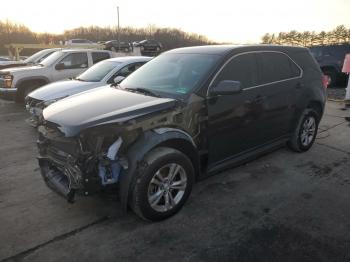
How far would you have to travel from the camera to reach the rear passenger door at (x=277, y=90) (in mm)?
4441

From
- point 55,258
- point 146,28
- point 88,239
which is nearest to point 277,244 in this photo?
point 88,239

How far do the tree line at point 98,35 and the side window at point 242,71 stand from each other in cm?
4212

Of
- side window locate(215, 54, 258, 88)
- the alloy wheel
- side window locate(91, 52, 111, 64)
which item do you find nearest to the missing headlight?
the alloy wheel

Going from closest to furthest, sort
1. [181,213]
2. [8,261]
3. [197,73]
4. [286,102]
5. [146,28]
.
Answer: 1. [8,261]
2. [181,213]
3. [197,73]
4. [286,102]
5. [146,28]

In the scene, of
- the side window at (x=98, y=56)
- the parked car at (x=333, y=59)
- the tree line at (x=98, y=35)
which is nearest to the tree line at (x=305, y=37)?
the tree line at (x=98, y=35)

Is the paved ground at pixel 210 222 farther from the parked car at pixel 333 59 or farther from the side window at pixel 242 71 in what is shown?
the parked car at pixel 333 59

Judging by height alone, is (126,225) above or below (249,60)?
below

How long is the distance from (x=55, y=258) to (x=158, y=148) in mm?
1408

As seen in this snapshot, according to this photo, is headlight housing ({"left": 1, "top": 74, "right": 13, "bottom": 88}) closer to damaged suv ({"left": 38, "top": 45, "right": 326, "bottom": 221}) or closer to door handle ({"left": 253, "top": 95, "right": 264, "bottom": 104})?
damaged suv ({"left": 38, "top": 45, "right": 326, "bottom": 221})

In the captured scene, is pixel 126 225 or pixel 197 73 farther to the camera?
pixel 197 73

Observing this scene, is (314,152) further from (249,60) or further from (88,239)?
→ (88,239)

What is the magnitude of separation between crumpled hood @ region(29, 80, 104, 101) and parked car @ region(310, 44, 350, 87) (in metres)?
10.8

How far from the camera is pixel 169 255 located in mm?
2916

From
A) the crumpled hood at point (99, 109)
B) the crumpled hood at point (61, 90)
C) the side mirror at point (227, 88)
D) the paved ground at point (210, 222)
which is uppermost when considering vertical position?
the side mirror at point (227, 88)
